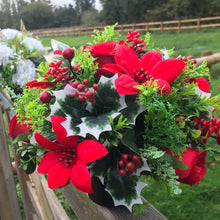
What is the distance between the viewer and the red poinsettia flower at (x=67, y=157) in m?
0.40

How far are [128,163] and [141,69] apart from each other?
0.19 meters

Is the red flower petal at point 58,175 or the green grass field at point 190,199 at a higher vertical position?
the red flower petal at point 58,175

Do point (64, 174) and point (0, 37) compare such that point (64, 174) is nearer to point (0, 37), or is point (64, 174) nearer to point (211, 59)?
point (0, 37)

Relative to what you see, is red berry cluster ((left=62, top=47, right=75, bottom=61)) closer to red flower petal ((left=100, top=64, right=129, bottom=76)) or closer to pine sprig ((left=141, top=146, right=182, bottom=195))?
red flower petal ((left=100, top=64, right=129, bottom=76))

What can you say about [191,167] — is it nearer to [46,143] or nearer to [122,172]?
[122,172]

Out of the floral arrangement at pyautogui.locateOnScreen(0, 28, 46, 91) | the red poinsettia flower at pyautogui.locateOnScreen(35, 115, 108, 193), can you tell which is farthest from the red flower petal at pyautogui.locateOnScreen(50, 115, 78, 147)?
the floral arrangement at pyautogui.locateOnScreen(0, 28, 46, 91)

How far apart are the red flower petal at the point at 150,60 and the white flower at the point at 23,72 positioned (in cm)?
80

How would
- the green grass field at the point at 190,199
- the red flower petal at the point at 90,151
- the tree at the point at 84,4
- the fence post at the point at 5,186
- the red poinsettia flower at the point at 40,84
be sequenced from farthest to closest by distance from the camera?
1. the green grass field at the point at 190,199
2. the tree at the point at 84,4
3. the fence post at the point at 5,186
4. the red poinsettia flower at the point at 40,84
5. the red flower petal at the point at 90,151

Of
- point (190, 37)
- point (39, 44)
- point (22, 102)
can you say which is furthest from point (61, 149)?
point (190, 37)

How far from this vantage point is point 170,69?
45 cm

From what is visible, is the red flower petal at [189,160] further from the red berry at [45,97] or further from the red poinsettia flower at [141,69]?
the red berry at [45,97]

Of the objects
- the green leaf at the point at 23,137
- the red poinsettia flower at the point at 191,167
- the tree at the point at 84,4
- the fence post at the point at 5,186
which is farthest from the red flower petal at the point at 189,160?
the tree at the point at 84,4

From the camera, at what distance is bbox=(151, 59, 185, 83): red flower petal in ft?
1.48

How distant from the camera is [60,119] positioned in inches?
16.7
